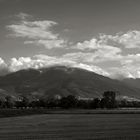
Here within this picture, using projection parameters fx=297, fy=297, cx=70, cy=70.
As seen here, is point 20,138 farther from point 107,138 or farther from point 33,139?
point 107,138

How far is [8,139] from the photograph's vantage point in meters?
42.2

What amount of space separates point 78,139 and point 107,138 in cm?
413

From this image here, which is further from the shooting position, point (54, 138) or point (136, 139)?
point (54, 138)

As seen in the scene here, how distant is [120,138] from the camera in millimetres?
41438

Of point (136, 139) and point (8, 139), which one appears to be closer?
point (136, 139)

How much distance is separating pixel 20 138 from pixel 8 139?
174 cm

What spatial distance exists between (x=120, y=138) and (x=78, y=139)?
5912 mm

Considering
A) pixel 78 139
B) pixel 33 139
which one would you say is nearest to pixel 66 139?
pixel 78 139

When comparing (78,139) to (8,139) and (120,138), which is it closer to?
(120,138)

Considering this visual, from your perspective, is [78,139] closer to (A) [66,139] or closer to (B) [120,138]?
(A) [66,139]

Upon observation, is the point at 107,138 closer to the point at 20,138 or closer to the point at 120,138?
the point at 120,138

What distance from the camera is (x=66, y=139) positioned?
135 ft

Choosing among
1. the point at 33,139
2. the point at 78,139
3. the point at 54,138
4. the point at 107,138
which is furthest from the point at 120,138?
the point at 33,139

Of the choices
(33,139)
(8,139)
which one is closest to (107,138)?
(33,139)
